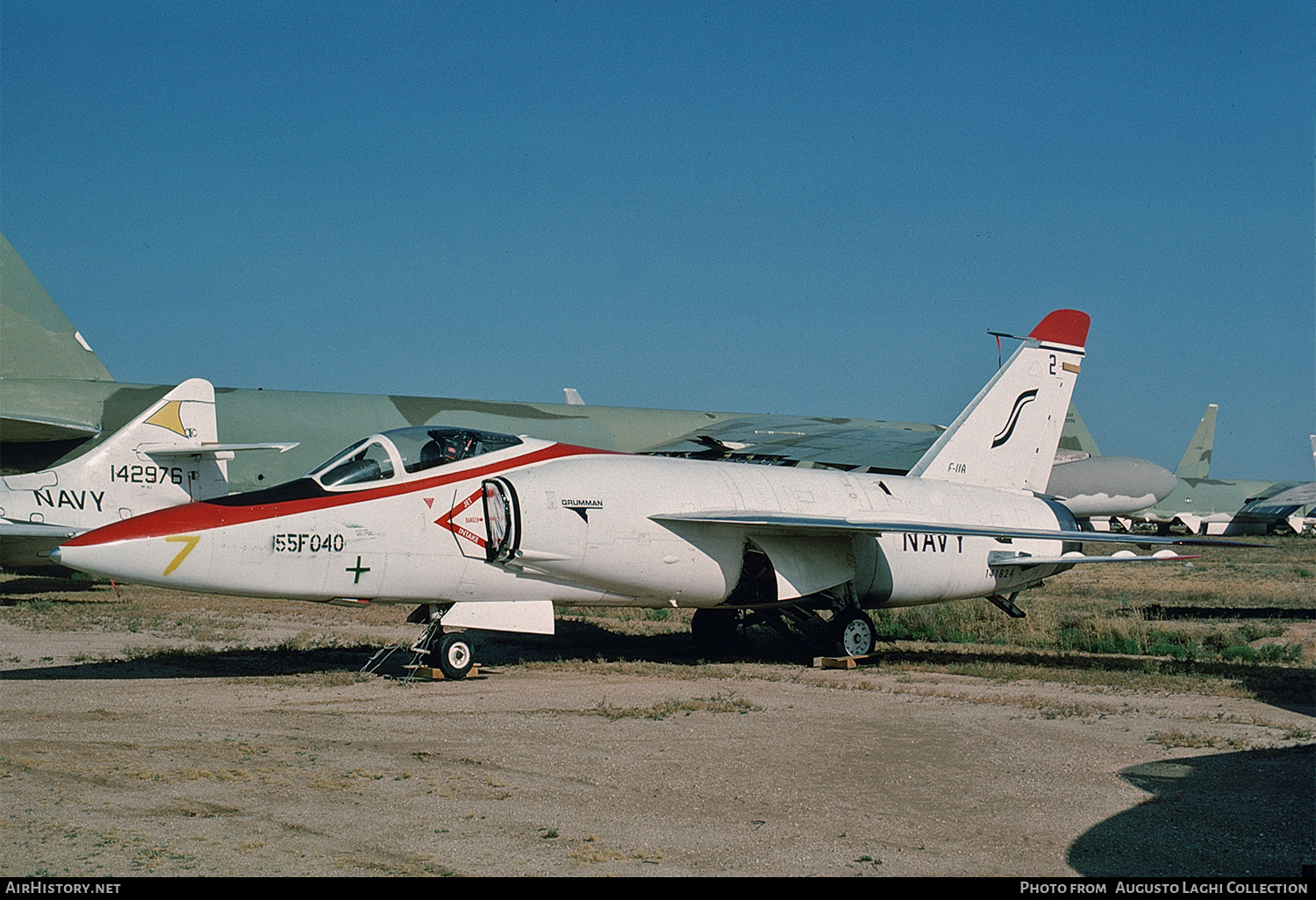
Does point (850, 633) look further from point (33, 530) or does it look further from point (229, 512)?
point (33, 530)

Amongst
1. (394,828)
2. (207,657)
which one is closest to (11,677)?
(207,657)

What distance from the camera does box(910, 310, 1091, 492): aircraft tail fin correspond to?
15031 millimetres

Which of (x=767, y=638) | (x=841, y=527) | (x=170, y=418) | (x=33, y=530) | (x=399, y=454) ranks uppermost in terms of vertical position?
(x=170, y=418)

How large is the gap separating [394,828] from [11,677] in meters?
6.80

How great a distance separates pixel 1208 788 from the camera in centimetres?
684

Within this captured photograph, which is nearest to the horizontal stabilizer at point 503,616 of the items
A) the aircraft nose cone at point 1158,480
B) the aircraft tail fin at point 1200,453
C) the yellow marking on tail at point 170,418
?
the yellow marking on tail at point 170,418

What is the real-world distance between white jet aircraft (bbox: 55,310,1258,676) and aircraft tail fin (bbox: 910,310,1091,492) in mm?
46

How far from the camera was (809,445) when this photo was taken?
22656mm

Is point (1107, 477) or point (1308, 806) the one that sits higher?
point (1107, 477)

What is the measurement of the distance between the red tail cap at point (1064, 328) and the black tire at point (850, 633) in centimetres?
493

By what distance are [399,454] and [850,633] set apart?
5452 mm

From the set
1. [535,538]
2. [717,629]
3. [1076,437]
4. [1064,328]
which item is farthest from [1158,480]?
[535,538]
